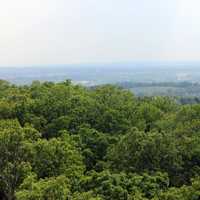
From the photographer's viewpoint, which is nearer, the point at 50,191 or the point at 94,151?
the point at 50,191

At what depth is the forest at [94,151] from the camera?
20.0 m

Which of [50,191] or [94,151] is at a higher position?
[50,191]

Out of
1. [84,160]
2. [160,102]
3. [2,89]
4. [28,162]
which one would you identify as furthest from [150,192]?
[2,89]

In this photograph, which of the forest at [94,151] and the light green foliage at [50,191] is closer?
the light green foliage at [50,191]

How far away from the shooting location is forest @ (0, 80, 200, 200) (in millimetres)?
19953

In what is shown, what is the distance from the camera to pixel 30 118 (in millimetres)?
33281

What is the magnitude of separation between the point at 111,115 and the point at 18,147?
12406 mm

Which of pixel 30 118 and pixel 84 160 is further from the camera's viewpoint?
pixel 30 118

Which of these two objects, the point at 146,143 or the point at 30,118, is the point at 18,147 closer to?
the point at 146,143

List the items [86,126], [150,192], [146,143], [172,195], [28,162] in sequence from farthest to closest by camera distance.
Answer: [86,126]
[146,143]
[28,162]
[150,192]
[172,195]

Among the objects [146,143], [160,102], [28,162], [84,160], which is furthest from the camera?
[160,102]

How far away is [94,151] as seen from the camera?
30.2 m

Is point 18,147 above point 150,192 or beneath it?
above

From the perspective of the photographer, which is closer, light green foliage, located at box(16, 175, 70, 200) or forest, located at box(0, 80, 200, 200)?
light green foliage, located at box(16, 175, 70, 200)
